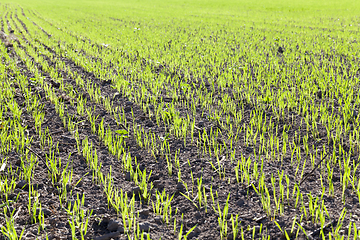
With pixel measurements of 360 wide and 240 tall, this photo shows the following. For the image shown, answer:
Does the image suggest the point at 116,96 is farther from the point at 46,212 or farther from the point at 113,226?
the point at 113,226

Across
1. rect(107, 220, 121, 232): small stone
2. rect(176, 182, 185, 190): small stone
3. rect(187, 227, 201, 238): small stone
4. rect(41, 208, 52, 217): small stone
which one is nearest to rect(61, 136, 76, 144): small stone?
rect(41, 208, 52, 217): small stone

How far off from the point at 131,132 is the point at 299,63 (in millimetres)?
4918

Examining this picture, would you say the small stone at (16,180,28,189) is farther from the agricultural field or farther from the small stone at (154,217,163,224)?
the small stone at (154,217,163,224)

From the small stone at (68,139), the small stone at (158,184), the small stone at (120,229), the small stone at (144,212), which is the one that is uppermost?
the small stone at (68,139)

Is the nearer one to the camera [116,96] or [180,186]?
[180,186]

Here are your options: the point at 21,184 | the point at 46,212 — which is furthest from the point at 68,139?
the point at 46,212

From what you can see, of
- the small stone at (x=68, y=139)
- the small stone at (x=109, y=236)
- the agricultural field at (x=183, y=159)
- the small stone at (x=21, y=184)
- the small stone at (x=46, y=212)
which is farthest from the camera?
the small stone at (x=68, y=139)

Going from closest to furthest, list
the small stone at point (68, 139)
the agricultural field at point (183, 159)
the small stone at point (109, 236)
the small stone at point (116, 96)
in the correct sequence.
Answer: the small stone at point (109, 236) < the agricultural field at point (183, 159) < the small stone at point (68, 139) < the small stone at point (116, 96)

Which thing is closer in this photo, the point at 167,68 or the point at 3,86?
the point at 3,86

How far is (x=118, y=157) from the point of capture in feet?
11.0

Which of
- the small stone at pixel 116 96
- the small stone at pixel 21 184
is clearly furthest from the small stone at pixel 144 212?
the small stone at pixel 116 96

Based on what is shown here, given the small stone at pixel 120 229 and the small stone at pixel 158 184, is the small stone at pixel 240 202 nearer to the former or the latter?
the small stone at pixel 158 184

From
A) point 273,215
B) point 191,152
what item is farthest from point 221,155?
point 273,215

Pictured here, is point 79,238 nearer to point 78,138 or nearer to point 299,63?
point 78,138
